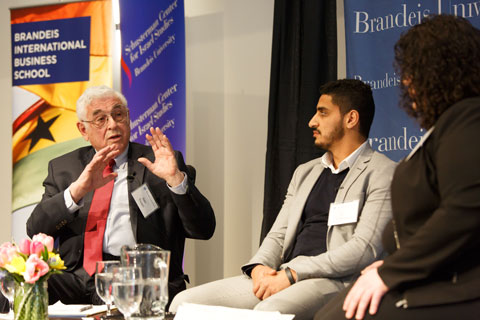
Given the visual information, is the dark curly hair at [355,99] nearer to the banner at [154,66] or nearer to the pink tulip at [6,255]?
the banner at [154,66]

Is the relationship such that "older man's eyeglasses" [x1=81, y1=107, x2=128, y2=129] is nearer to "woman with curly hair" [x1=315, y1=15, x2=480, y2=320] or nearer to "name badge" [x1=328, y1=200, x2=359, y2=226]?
"name badge" [x1=328, y1=200, x2=359, y2=226]

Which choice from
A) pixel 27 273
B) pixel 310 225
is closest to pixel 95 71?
pixel 310 225

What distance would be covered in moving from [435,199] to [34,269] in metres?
1.25

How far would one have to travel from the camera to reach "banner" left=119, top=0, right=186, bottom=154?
4.15 m

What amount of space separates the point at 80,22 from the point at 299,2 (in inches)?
64.0

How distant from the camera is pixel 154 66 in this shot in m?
4.17

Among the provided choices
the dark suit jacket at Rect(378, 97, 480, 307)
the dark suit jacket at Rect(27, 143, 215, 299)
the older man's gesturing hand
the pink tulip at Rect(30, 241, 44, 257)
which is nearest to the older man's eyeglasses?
the dark suit jacket at Rect(27, 143, 215, 299)

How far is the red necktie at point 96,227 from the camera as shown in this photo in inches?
122

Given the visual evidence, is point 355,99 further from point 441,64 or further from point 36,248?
point 36,248

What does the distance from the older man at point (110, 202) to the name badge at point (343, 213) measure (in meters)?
0.74

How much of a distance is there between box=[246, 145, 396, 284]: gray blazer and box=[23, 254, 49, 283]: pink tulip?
1062 millimetres

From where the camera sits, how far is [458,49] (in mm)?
1574

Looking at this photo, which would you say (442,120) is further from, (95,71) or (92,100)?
(95,71)

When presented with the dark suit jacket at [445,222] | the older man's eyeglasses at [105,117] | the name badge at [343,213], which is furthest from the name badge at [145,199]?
the dark suit jacket at [445,222]
